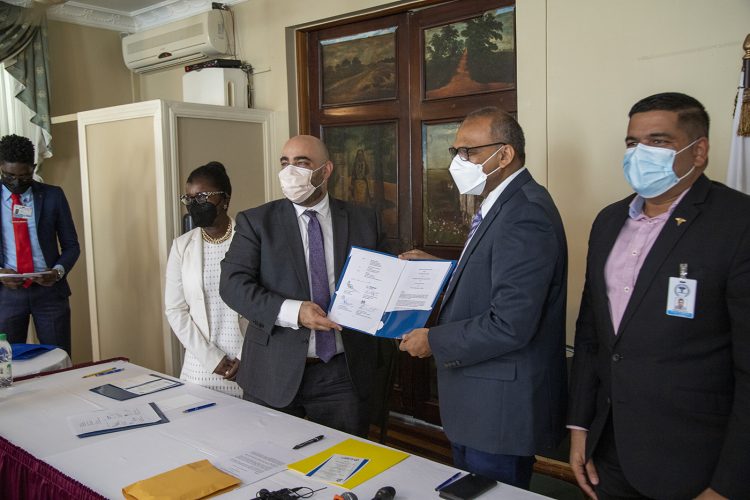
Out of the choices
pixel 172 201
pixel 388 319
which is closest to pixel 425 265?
pixel 388 319

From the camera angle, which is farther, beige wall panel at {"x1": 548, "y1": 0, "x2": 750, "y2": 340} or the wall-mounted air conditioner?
the wall-mounted air conditioner

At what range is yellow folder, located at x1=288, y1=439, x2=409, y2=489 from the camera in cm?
148

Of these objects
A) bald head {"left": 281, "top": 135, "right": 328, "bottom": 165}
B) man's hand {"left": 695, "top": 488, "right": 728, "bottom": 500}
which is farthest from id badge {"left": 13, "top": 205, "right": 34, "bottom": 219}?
man's hand {"left": 695, "top": 488, "right": 728, "bottom": 500}

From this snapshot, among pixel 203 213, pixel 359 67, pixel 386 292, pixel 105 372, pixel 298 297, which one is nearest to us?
pixel 386 292

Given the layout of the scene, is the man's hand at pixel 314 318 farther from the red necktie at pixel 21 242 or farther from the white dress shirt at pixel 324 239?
the red necktie at pixel 21 242

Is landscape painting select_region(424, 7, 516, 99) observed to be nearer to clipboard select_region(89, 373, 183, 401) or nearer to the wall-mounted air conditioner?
the wall-mounted air conditioner

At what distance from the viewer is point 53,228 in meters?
3.59

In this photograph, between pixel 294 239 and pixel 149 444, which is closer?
pixel 149 444

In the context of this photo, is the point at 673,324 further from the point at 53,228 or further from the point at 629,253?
the point at 53,228

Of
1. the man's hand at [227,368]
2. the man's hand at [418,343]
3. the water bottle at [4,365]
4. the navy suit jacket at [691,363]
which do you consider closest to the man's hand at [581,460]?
the navy suit jacket at [691,363]

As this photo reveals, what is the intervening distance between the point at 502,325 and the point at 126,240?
3.25 metres

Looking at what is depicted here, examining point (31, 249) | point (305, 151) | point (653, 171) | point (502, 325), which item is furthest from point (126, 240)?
point (653, 171)

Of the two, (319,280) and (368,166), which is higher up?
(368,166)

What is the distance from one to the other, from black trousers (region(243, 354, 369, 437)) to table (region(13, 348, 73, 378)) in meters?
1.02
